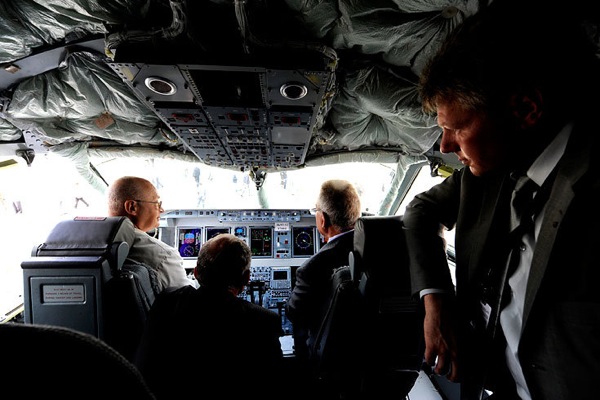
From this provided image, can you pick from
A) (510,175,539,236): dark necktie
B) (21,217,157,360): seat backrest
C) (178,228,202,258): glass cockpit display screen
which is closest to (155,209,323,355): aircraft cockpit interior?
(178,228,202,258): glass cockpit display screen

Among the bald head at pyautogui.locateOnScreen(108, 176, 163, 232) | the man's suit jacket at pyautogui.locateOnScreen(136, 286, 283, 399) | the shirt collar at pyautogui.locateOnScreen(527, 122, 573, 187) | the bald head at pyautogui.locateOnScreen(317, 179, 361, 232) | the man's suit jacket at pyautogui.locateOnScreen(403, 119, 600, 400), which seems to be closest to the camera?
the man's suit jacket at pyautogui.locateOnScreen(403, 119, 600, 400)

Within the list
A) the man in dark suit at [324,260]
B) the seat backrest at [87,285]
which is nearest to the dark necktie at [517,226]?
the man in dark suit at [324,260]

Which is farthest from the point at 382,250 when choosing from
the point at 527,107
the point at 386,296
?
the point at 527,107

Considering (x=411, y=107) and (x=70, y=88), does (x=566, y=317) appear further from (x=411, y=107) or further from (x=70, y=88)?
(x=70, y=88)

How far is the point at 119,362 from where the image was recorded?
0.37 meters

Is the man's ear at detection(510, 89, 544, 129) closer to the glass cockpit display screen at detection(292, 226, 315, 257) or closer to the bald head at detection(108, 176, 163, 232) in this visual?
the bald head at detection(108, 176, 163, 232)

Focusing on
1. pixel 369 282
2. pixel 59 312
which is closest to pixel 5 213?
pixel 59 312

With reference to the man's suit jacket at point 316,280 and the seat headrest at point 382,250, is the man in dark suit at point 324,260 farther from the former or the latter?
the seat headrest at point 382,250

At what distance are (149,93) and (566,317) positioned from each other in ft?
6.96

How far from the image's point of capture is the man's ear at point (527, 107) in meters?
0.77

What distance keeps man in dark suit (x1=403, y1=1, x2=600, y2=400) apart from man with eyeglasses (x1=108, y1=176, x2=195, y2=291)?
1.62 metres

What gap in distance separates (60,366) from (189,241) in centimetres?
399

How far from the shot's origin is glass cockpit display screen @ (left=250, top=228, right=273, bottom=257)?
13.6 feet

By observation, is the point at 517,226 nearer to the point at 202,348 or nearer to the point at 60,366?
the point at 60,366
